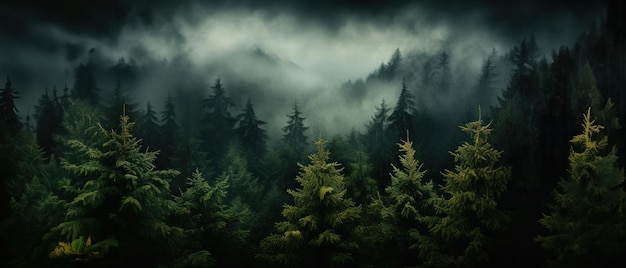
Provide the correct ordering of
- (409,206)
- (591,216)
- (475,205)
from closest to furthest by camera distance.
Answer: (475,205), (591,216), (409,206)

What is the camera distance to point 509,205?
962 inches

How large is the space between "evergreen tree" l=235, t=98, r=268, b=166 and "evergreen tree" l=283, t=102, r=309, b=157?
1938 millimetres

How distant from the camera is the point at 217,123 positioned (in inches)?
1526

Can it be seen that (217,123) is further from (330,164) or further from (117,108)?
(330,164)

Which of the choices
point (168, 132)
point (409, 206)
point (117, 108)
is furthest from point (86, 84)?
point (409, 206)

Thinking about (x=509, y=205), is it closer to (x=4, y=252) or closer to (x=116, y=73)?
(x=4, y=252)

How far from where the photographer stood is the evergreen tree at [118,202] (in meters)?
16.7

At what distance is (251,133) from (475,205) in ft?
78.9

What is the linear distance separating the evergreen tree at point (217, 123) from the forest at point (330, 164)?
122 millimetres

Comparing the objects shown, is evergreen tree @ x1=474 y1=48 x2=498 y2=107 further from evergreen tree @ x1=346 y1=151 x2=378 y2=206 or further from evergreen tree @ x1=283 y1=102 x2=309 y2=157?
evergreen tree @ x1=283 y1=102 x2=309 y2=157

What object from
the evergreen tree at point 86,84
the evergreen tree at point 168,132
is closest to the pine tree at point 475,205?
the evergreen tree at point 168,132

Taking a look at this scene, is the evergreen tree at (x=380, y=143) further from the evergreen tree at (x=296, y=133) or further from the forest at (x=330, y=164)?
the evergreen tree at (x=296, y=133)

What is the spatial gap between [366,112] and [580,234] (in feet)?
72.2

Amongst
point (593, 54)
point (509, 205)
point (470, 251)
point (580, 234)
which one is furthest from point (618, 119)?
point (470, 251)
